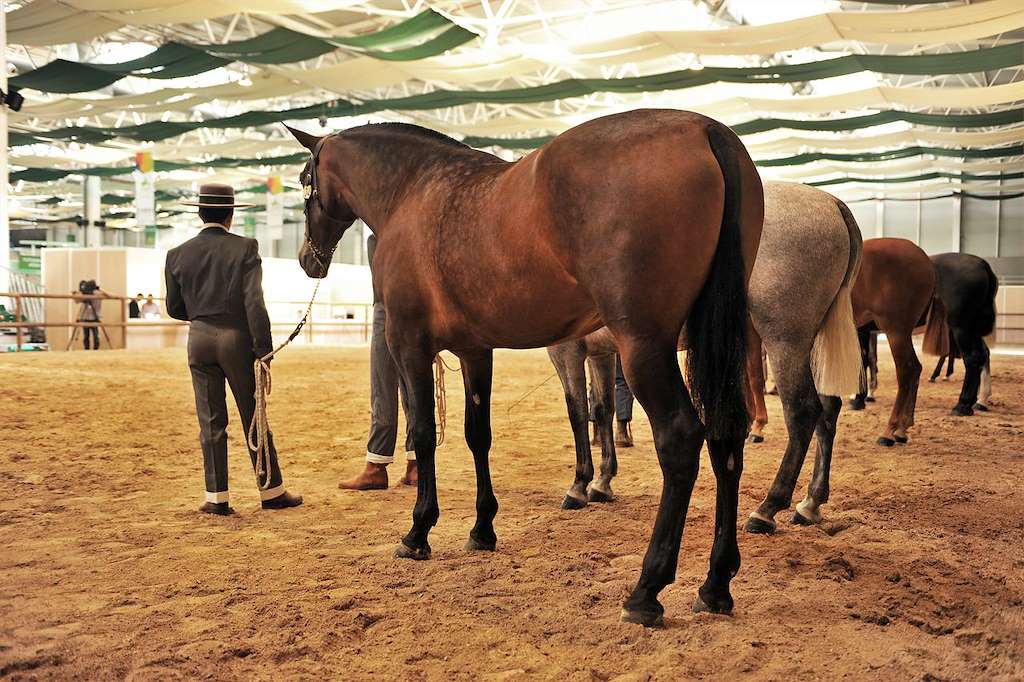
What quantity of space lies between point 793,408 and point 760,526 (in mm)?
580

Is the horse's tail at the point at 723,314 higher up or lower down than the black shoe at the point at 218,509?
higher up

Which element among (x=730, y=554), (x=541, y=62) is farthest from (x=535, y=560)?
(x=541, y=62)

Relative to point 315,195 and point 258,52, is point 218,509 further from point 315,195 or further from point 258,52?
point 258,52

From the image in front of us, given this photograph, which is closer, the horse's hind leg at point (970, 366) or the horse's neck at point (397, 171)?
the horse's neck at point (397, 171)

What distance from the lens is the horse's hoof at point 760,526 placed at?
3.62 m

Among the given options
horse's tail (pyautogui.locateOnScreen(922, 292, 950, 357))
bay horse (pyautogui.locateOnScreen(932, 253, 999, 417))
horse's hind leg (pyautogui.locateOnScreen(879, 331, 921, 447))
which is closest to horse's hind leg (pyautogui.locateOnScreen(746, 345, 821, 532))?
horse's hind leg (pyautogui.locateOnScreen(879, 331, 921, 447))

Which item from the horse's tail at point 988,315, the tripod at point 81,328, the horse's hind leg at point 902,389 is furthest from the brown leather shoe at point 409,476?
the tripod at point 81,328

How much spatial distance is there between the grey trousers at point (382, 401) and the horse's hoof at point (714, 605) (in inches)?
92.1

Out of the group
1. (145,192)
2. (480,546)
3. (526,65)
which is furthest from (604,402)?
(145,192)

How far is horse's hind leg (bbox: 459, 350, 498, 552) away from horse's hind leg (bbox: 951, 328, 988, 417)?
612 centimetres

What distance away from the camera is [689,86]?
11.9 meters

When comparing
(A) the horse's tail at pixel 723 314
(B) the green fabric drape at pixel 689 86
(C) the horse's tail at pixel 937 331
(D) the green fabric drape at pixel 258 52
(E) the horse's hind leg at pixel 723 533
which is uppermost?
(D) the green fabric drape at pixel 258 52

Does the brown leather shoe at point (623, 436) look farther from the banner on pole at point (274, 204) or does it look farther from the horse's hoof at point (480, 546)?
the banner on pole at point (274, 204)

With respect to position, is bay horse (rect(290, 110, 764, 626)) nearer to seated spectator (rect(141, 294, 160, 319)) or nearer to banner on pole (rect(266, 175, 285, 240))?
seated spectator (rect(141, 294, 160, 319))
